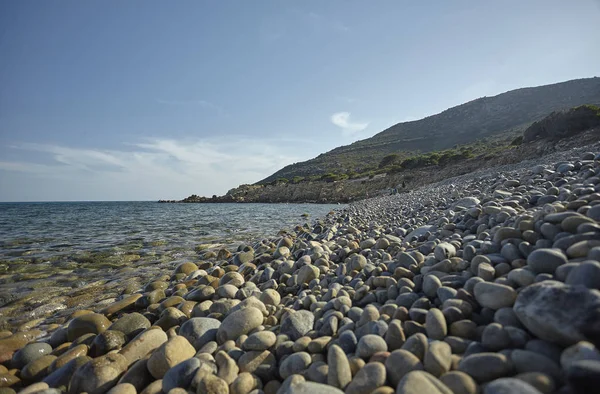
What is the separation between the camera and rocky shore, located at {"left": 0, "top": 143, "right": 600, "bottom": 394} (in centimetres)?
124

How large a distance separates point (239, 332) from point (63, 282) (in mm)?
4614

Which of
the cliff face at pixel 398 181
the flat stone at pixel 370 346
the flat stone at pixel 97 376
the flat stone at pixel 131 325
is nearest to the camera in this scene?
the flat stone at pixel 370 346

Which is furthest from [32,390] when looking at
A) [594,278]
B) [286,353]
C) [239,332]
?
[594,278]

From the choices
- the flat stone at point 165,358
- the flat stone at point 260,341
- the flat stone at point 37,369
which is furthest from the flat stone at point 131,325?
the flat stone at point 260,341

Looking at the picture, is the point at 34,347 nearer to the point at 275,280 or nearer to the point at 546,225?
the point at 275,280

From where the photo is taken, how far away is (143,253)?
7430mm

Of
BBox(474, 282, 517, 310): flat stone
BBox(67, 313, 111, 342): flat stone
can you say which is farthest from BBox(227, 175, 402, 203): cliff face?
BBox(474, 282, 517, 310): flat stone

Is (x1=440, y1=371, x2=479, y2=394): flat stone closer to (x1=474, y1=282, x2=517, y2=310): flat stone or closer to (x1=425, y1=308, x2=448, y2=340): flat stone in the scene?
(x1=425, y1=308, x2=448, y2=340): flat stone

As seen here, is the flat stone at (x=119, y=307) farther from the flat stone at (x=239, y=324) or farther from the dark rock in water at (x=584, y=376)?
the dark rock in water at (x=584, y=376)

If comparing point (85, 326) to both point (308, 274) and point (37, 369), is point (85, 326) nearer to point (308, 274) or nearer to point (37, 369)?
point (37, 369)

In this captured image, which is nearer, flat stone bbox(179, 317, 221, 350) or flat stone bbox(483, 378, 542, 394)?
flat stone bbox(483, 378, 542, 394)

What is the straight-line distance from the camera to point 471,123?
72.6 m

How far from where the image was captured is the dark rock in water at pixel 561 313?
46.7 inches

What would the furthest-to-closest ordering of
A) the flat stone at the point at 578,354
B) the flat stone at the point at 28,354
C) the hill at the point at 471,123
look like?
the hill at the point at 471,123
the flat stone at the point at 28,354
the flat stone at the point at 578,354
